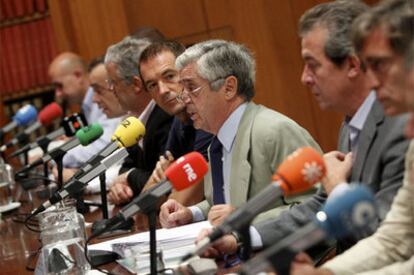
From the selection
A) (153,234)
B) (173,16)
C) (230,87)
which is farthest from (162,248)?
(173,16)

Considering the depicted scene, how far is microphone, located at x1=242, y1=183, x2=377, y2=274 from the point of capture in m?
1.58

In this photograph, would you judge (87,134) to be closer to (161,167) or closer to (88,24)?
(161,167)

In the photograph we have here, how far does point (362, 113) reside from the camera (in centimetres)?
253

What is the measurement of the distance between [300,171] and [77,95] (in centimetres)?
583

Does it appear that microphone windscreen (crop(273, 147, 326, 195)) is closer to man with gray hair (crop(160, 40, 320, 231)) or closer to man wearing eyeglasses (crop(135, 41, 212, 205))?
man with gray hair (crop(160, 40, 320, 231))

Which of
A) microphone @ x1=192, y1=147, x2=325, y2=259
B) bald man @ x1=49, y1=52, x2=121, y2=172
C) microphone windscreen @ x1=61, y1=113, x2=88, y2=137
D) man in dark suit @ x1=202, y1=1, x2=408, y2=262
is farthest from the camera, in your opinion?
bald man @ x1=49, y1=52, x2=121, y2=172

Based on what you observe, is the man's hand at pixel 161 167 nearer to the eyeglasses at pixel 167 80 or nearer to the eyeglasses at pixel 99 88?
the eyeglasses at pixel 167 80

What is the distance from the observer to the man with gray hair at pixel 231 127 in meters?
3.05

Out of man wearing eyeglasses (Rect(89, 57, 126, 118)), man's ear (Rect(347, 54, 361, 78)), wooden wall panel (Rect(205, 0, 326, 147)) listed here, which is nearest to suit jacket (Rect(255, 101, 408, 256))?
man's ear (Rect(347, 54, 361, 78))

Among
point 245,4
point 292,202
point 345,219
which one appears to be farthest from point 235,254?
point 245,4

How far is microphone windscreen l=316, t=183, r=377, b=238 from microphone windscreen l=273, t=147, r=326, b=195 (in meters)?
0.24

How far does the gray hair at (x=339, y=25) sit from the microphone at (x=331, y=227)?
95 centimetres

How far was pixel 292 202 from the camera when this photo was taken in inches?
117

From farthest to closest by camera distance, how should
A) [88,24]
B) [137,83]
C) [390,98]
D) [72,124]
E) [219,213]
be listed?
[88,24], [72,124], [137,83], [219,213], [390,98]
